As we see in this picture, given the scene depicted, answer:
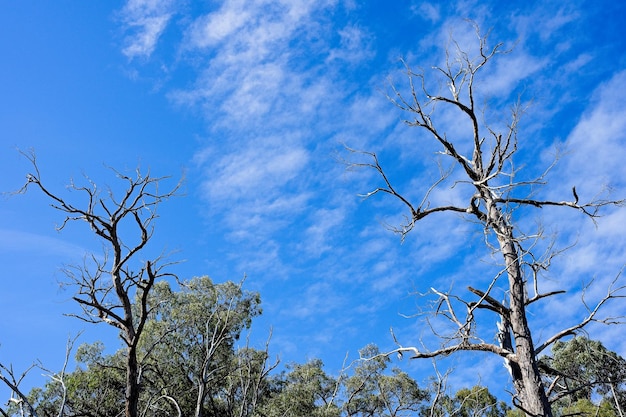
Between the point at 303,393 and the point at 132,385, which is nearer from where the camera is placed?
the point at 132,385

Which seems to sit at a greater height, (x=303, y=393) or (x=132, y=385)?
(x=303, y=393)

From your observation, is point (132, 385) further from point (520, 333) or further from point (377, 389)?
point (377, 389)

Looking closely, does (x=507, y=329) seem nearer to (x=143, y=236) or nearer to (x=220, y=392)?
(x=143, y=236)

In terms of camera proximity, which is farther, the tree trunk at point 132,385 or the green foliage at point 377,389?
the green foliage at point 377,389

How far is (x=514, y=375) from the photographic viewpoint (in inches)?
229

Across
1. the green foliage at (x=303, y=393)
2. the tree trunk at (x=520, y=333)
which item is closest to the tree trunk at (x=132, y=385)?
the tree trunk at (x=520, y=333)

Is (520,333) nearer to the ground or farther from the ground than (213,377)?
nearer to the ground

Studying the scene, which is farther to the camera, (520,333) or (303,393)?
(303,393)

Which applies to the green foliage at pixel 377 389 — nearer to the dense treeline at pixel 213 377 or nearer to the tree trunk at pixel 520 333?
the dense treeline at pixel 213 377

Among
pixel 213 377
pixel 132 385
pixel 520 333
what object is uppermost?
pixel 213 377

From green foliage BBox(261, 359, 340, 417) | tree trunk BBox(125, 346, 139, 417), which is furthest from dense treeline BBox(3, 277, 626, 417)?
tree trunk BBox(125, 346, 139, 417)

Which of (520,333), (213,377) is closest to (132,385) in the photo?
(520,333)

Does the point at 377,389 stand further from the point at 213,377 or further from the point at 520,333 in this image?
the point at 520,333

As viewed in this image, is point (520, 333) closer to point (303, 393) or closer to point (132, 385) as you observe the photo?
point (132, 385)
